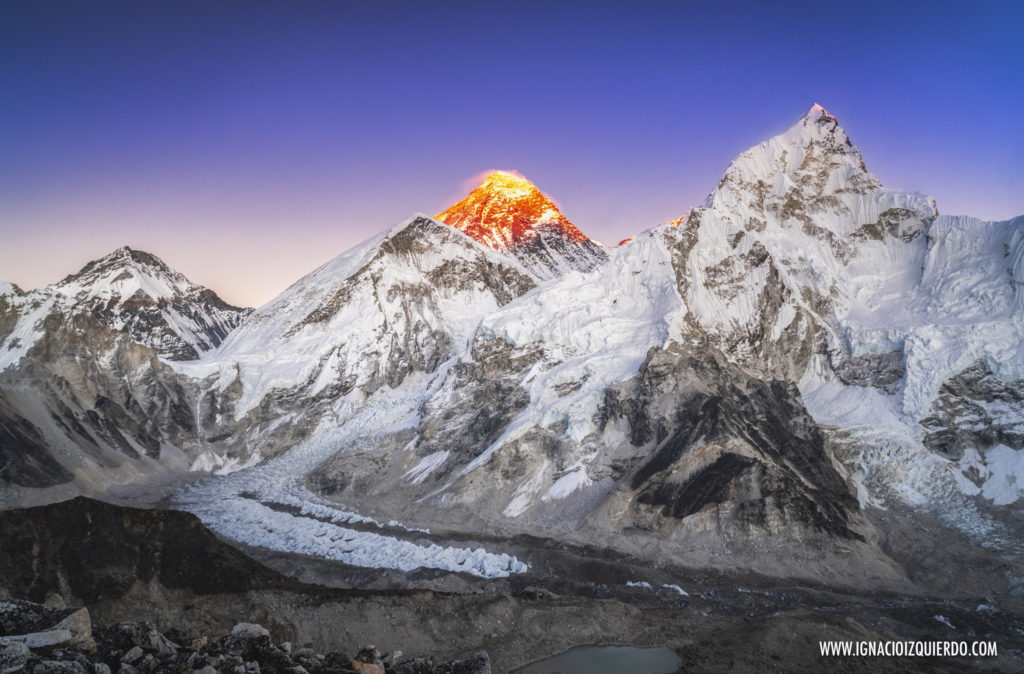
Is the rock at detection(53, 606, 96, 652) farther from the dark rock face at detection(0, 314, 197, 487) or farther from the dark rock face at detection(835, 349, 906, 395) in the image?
the dark rock face at detection(835, 349, 906, 395)

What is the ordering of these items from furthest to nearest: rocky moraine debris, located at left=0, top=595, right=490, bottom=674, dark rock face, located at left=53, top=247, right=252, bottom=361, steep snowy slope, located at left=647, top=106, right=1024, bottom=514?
1. dark rock face, located at left=53, top=247, right=252, bottom=361
2. steep snowy slope, located at left=647, top=106, right=1024, bottom=514
3. rocky moraine debris, located at left=0, top=595, right=490, bottom=674

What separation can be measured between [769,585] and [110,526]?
43.7m

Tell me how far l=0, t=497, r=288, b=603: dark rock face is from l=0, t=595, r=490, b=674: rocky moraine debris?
7.50 metres

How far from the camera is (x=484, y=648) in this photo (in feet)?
94.9

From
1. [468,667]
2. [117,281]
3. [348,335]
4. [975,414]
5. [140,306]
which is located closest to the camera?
[468,667]

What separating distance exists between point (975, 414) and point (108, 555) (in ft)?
293

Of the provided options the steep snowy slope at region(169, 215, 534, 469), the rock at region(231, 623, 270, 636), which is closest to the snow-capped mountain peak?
the steep snowy slope at region(169, 215, 534, 469)

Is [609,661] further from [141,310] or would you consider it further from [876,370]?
[141,310]

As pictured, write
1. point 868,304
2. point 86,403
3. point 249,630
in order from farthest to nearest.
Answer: point 868,304
point 86,403
point 249,630

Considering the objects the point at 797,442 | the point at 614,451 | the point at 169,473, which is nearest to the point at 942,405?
the point at 797,442

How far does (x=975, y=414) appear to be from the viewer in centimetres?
7456

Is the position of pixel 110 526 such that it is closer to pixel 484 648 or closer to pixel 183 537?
pixel 183 537

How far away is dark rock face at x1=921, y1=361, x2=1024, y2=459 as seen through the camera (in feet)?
236

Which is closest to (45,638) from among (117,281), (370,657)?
(370,657)
